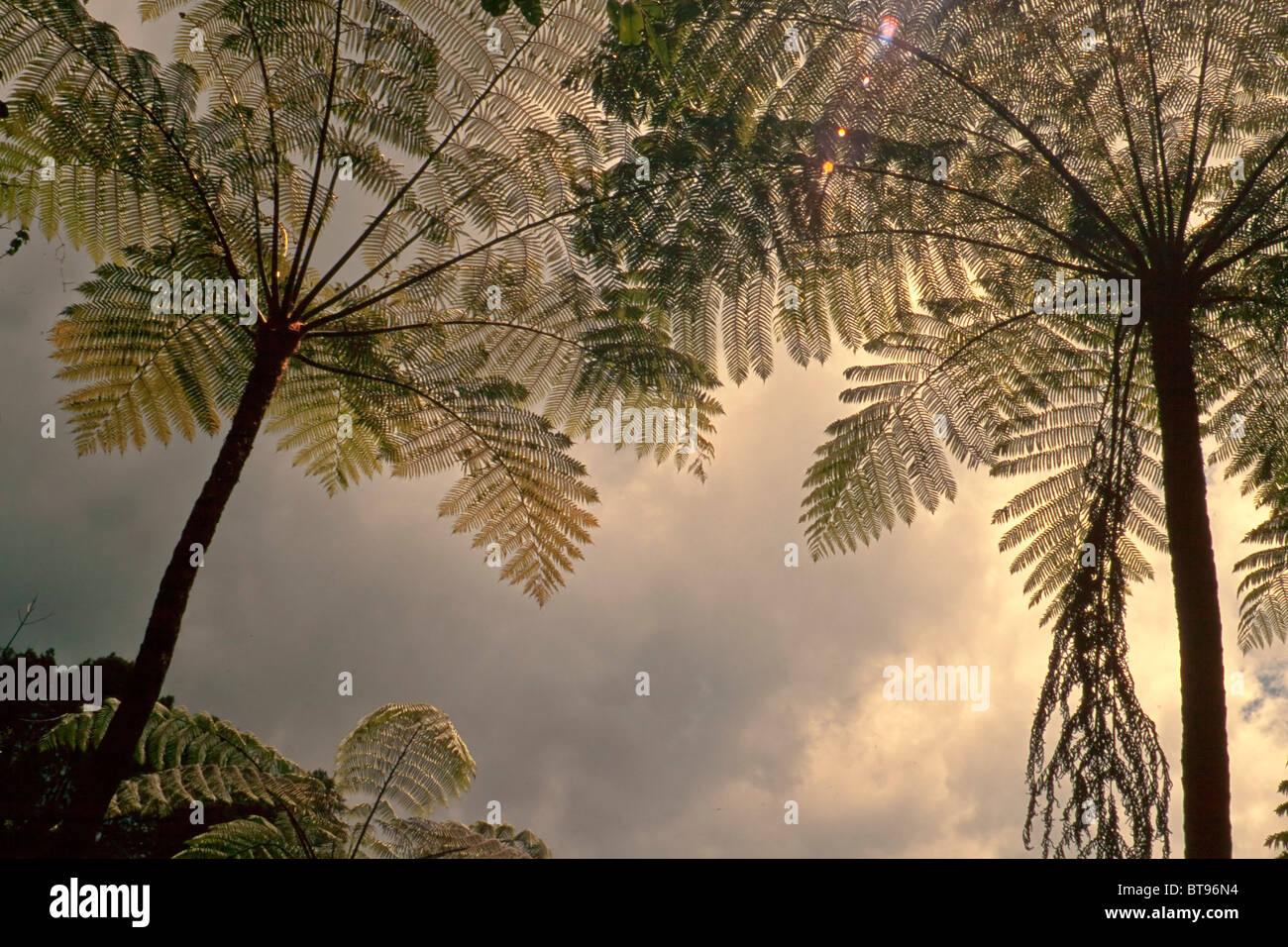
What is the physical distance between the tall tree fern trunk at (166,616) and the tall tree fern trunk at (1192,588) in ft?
9.56

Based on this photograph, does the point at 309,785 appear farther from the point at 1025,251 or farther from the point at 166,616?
the point at 1025,251

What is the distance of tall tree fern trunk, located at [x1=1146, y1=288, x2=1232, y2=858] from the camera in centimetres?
208

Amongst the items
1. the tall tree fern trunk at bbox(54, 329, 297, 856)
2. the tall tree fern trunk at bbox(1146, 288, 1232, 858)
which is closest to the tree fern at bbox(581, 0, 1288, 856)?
the tall tree fern trunk at bbox(1146, 288, 1232, 858)

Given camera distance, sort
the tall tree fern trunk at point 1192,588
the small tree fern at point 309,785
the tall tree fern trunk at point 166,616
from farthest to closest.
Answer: the small tree fern at point 309,785 → the tall tree fern trunk at point 166,616 → the tall tree fern trunk at point 1192,588

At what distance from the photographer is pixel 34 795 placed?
24.1 ft

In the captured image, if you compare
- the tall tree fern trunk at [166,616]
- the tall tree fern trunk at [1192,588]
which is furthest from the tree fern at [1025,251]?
the tall tree fern trunk at [166,616]

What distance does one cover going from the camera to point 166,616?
2.51m

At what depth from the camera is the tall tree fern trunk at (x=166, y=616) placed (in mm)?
2285

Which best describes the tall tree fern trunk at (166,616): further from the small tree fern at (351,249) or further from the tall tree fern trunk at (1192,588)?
the tall tree fern trunk at (1192,588)

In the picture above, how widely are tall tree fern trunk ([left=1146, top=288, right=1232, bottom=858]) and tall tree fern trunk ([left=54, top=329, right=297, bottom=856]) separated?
9.56 feet
